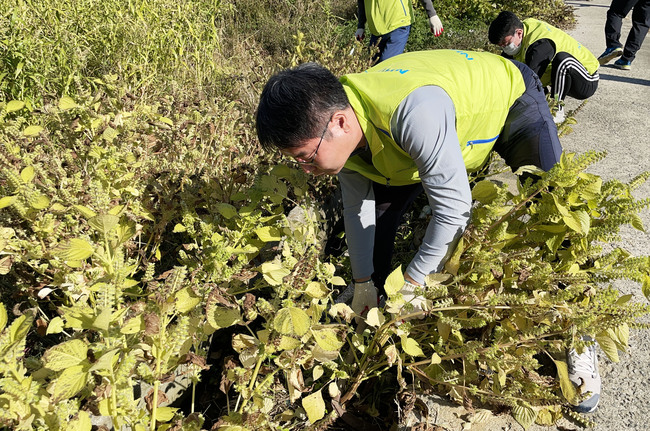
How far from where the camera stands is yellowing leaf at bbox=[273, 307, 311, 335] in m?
1.10

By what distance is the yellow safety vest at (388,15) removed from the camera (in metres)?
4.23

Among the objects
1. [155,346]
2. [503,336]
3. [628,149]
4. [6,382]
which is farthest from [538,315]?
[628,149]

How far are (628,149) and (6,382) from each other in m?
4.01

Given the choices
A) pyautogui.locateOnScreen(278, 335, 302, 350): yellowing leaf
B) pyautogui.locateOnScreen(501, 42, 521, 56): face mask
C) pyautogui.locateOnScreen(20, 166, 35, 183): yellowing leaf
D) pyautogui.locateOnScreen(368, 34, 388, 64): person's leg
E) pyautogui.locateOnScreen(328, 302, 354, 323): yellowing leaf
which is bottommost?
pyautogui.locateOnScreen(368, 34, 388, 64): person's leg

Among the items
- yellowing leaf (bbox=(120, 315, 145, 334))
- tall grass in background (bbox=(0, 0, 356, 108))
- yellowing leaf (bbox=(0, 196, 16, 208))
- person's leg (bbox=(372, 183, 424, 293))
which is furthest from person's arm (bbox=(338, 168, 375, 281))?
tall grass in background (bbox=(0, 0, 356, 108))

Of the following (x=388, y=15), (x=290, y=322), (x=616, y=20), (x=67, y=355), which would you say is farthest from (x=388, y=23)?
(x=67, y=355)

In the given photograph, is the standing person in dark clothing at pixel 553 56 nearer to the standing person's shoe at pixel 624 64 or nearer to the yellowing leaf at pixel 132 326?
the standing person's shoe at pixel 624 64

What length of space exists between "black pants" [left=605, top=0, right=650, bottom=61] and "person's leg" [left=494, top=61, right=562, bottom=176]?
4.49m

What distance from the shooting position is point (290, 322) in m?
1.11

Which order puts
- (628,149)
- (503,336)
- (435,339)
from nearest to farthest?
(503,336) < (435,339) < (628,149)

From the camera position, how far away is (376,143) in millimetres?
1588

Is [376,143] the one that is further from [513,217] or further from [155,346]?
[155,346]

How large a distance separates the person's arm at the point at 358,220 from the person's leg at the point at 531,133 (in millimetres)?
638

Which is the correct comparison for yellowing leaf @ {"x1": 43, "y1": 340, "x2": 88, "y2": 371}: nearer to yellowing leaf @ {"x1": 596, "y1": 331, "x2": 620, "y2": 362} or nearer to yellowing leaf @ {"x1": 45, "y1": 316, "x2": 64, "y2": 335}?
yellowing leaf @ {"x1": 45, "y1": 316, "x2": 64, "y2": 335}
